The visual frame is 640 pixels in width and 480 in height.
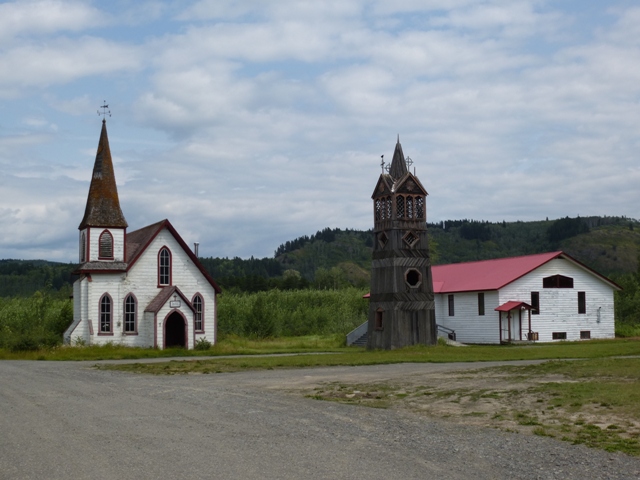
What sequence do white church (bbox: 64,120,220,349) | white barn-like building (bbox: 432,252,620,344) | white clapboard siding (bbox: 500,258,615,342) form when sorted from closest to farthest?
white church (bbox: 64,120,220,349) → white barn-like building (bbox: 432,252,620,344) → white clapboard siding (bbox: 500,258,615,342)

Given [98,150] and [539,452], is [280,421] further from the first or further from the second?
[98,150]

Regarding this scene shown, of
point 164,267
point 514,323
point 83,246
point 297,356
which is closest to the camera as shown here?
point 297,356

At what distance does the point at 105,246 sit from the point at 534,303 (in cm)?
2495

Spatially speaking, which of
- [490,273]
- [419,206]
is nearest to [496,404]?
[419,206]

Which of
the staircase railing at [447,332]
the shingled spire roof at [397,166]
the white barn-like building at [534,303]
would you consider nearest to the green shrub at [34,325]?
the shingled spire roof at [397,166]

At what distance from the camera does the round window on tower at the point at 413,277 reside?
3994cm

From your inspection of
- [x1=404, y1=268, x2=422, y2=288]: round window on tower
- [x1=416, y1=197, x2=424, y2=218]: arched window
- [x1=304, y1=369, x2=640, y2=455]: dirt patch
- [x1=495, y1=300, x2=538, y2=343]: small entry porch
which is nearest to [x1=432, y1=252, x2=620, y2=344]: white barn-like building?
[x1=495, y1=300, x2=538, y2=343]: small entry porch

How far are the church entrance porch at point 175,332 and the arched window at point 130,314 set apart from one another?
168 centimetres

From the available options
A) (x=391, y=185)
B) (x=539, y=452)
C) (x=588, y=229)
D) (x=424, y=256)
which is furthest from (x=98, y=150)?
(x=588, y=229)

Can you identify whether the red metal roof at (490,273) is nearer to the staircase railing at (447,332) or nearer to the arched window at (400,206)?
the staircase railing at (447,332)

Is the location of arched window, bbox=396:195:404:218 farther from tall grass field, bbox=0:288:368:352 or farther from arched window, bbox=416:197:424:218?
tall grass field, bbox=0:288:368:352

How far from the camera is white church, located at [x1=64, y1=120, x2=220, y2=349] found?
125 feet

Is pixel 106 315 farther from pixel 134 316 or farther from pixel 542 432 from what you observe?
pixel 542 432

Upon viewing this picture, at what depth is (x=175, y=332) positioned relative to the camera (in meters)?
40.6
